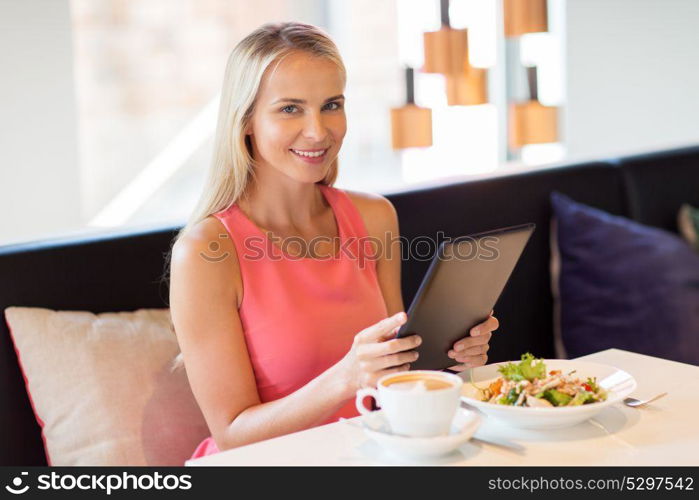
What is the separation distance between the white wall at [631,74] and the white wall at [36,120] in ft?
7.00

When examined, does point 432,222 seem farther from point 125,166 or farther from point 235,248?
point 125,166

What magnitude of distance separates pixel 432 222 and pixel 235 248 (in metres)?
0.80

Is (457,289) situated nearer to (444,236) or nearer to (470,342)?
(470,342)

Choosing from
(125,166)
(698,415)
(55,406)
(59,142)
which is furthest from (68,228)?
(698,415)

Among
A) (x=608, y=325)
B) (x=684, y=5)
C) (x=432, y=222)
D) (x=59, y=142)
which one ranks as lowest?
(x=608, y=325)

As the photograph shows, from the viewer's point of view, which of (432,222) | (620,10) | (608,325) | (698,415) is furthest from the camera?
(620,10)

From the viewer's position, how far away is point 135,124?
3.16 m

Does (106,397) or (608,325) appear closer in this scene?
(106,397)

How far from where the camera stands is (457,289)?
1.41 meters

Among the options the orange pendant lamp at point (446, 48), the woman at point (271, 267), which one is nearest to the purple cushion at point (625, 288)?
the orange pendant lamp at point (446, 48)

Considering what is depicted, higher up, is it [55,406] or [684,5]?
[684,5]

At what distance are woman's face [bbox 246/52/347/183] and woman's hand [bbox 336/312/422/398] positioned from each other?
1.48 feet

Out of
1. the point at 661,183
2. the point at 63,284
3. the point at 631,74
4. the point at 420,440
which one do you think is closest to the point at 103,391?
the point at 63,284

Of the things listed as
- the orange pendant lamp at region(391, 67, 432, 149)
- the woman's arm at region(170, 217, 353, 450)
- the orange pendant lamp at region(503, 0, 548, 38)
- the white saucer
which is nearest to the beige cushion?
the woman's arm at region(170, 217, 353, 450)
